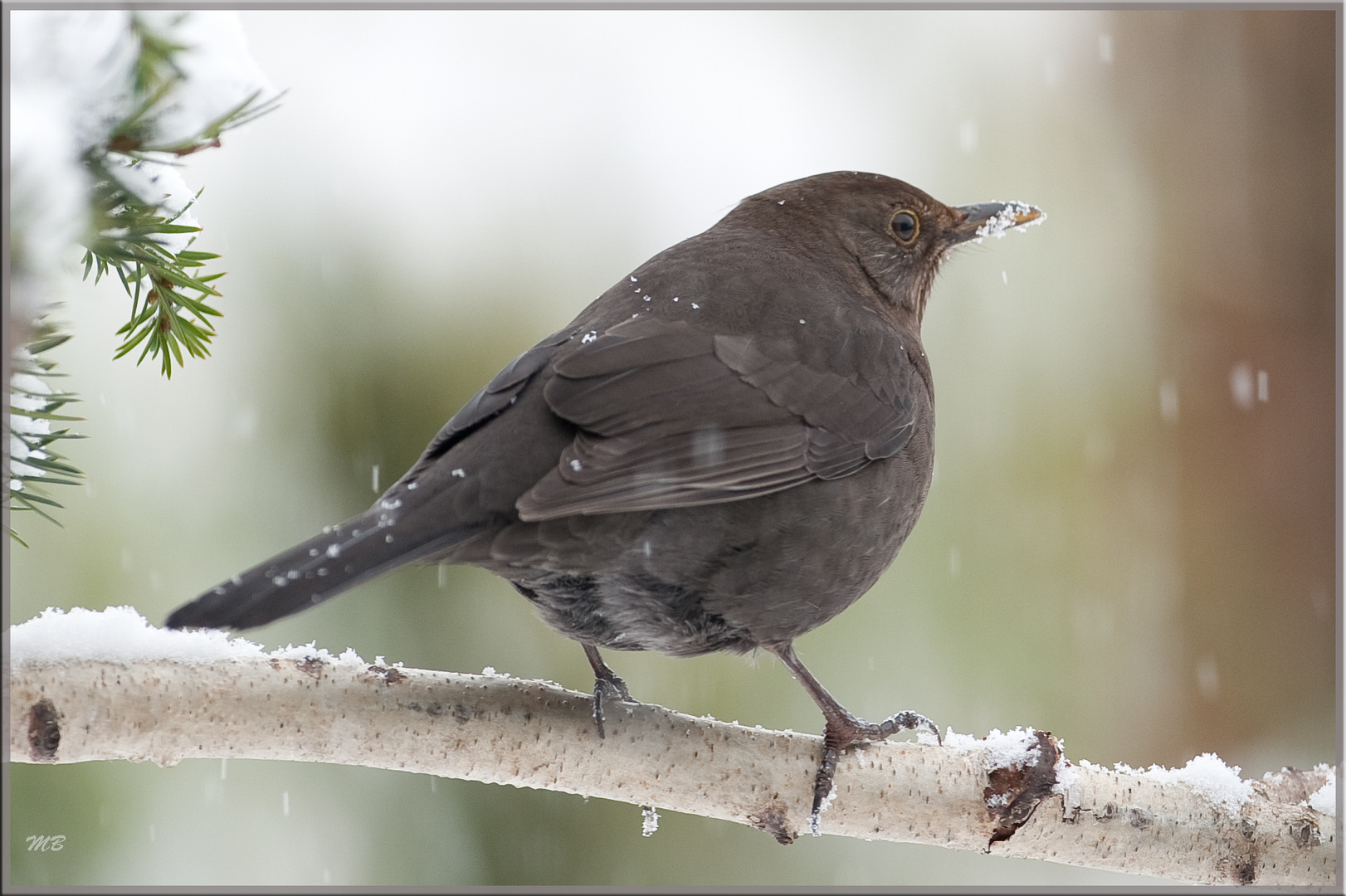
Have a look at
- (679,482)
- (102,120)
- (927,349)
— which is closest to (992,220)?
(927,349)

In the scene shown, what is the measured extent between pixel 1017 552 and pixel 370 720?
387 cm

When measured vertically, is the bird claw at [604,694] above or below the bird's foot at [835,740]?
above

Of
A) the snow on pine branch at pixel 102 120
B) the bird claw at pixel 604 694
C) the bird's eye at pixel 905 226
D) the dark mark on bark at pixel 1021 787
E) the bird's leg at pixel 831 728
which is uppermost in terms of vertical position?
Result: the bird's eye at pixel 905 226

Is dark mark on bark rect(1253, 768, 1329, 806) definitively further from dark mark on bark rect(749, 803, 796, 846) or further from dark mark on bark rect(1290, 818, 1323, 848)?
dark mark on bark rect(749, 803, 796, 846)

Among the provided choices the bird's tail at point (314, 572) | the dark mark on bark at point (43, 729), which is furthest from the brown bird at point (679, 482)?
the dark mark on bark at point (43, 729)

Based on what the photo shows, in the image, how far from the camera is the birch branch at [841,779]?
117 inches

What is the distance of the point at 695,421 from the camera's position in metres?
3.31

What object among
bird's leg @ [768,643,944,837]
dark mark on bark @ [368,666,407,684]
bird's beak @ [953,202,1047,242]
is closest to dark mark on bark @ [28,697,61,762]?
dark mark on bark @ [368,666,407,684]

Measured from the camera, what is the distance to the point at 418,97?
583cm

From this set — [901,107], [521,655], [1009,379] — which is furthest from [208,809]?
[901,107]

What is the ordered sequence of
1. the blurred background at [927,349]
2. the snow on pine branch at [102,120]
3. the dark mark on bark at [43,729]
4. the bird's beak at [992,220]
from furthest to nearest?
the bird's beak at [992,220]
the blurred background at [927,349]
the dark mark on bark at [43,729]
the snow on pine branch at [102,120]

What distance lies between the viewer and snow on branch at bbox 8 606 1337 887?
9.45 ft

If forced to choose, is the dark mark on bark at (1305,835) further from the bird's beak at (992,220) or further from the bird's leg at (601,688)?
the bird's beak at (992,220)

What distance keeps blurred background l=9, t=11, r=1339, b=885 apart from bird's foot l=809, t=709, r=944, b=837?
4.32 ft
